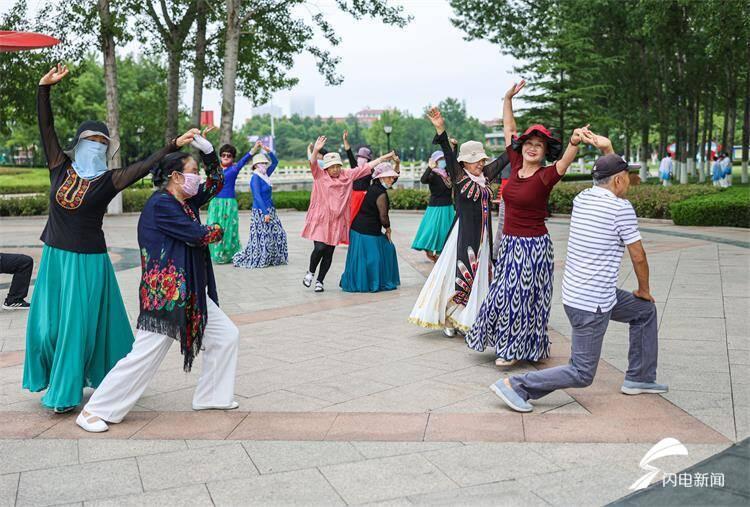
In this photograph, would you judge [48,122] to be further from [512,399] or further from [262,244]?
[262,244]

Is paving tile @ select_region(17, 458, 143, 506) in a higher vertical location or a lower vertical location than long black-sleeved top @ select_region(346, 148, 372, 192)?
lower

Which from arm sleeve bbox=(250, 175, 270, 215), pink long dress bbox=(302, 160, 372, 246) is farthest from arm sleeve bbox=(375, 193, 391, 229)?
arm sleeve bbox=(250, 175, 270, 215)

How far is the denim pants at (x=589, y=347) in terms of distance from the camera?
4.99 metres

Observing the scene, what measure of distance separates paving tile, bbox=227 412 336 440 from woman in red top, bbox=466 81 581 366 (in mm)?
1680

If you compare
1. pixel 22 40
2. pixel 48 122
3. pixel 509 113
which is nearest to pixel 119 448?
pixel 48 122

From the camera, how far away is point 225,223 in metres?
13.1

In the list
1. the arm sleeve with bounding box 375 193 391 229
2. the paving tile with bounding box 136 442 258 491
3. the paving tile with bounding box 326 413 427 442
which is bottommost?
the paving tile with bounding box 136 442 258 491

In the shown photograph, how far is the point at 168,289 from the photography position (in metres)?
4.95

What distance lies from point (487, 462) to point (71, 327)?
2717 millimetres

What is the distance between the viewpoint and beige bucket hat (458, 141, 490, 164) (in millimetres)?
7102

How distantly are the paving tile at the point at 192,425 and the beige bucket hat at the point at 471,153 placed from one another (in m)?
3.10

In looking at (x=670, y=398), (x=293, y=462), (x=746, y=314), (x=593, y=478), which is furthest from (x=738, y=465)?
(x=746, y=314)

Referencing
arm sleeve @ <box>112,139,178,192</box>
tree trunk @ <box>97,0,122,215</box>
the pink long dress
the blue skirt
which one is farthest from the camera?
tree trunk @ <box>97,0,122,215</box>

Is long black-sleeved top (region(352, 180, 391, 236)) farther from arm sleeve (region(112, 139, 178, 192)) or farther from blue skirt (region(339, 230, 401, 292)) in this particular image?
arm sleeve (region(112, 139, 178, 192))
